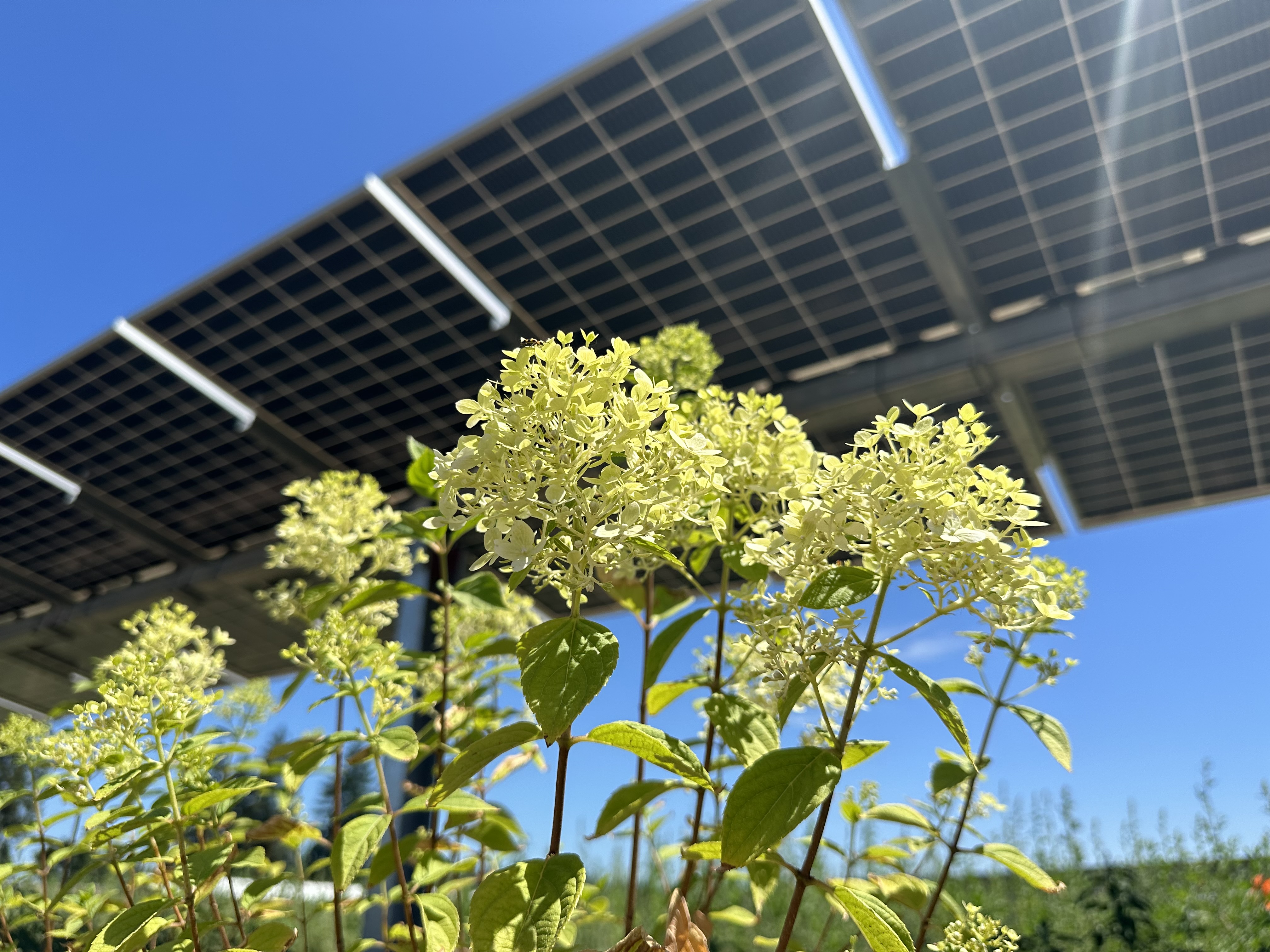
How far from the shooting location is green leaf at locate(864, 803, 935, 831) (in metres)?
2.37

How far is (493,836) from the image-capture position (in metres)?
2.44

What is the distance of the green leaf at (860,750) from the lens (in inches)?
72.2

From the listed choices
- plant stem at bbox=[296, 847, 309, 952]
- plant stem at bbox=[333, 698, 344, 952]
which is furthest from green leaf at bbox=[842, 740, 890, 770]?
plant stem at bbox=[296, 847, 309, 952]

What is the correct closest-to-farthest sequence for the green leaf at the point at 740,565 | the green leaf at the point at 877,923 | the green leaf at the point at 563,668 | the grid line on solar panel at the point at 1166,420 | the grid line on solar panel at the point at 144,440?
the green leaf at the point at 563,668 < the green leaf at the point at 877,923 < the green leaf at the point at 740,565 < the grid line on solar panel at the point at 1166,420 < the grid line on solar panel at the point at 144,440

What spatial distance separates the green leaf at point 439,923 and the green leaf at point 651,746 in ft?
2.10

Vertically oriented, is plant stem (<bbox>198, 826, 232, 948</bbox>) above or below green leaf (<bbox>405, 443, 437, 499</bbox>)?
below

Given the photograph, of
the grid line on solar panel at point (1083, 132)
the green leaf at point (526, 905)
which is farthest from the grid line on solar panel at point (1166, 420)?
the green leaf at point (526, 905)

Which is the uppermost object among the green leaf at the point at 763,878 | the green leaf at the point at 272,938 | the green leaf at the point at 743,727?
the green leaf at the point at 743,727

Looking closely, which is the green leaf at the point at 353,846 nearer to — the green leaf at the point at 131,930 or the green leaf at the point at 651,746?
the green leaf at the point at 131,930

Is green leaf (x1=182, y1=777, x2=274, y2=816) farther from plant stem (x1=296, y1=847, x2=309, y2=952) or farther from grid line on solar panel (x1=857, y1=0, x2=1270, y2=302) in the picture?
grid line on solar panel (x1=857, y1=0, x2=1270, y2=302)

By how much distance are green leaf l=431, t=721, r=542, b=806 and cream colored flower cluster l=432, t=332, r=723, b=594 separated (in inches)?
12.8

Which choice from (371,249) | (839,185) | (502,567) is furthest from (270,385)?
(502,567)

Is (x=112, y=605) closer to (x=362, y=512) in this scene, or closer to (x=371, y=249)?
(x=371, y=249)

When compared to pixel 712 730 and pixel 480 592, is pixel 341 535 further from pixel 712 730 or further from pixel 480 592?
pixel 712 730
